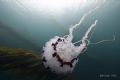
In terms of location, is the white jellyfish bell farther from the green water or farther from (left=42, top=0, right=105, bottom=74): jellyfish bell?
the green water

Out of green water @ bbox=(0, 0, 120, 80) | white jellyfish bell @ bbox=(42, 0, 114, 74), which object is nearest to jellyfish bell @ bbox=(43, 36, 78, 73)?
white jellyfish bell @ bbox=(42, 0, 114, 74)

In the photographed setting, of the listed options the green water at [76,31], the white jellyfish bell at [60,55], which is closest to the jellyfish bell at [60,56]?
the white jellyfish bell at [60,55]

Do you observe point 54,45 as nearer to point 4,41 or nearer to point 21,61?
point 21,61

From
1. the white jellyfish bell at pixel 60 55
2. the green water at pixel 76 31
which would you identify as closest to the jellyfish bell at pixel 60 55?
the white jellyfish bell at pixel 60 55

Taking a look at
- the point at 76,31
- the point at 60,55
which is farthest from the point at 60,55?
the point at 76,31

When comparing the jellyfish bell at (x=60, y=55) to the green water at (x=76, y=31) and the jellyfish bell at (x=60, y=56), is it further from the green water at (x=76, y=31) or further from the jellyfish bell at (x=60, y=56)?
the green water at (x=76, y=31)

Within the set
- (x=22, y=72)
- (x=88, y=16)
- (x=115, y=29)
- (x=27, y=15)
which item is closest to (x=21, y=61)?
(x=22, y=72)

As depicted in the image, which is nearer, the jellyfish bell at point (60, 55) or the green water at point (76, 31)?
the jellyfish bell at point (60, 55)

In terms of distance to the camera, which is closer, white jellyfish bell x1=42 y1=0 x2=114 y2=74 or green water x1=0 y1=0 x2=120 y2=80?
white jellyfish bell x1=42 y1=0 x2=114 y2=74

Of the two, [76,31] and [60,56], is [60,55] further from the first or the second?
[76,31]
